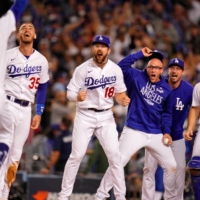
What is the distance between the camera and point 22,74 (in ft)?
27.7

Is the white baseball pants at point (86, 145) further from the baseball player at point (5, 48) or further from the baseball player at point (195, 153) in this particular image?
the baseball player at point (5, 48)

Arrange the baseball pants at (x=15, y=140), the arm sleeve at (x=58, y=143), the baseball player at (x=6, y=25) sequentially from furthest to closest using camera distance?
the arm sleeve at (x=58, y=143) < the baseball pants at (x=15, y=140) < the baseball player at (x=6, y=25)

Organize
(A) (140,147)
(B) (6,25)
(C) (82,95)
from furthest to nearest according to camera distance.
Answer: (A) (140,147) < (C) (82,95) < (B) (6,25)

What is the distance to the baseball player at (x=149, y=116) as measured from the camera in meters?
8.89

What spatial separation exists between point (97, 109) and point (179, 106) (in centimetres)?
128

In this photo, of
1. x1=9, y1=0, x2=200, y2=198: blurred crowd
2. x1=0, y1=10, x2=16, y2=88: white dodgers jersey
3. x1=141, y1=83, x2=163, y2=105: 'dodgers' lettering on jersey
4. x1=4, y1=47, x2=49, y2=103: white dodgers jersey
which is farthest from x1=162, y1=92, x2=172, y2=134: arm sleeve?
x1=0, y1=10, x2=16, y2=88: white dodgers jersey

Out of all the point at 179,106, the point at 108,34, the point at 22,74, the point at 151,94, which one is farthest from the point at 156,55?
the point at 108,34

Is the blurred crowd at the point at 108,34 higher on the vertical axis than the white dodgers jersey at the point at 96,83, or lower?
higher

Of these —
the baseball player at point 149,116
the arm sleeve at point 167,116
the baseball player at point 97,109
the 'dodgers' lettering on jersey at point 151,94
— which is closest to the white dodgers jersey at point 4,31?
the baseball player at point 97,109

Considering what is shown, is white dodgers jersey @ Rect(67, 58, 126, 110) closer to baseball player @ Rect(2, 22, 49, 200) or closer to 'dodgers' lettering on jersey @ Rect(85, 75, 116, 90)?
'dodgers' lettering on jersey @ Rect(85, 75, 116, 90)

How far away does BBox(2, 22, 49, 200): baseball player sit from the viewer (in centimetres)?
836

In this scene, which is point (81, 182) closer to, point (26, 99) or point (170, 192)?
point (170, 192)

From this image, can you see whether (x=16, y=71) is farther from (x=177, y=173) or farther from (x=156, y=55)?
(x=177, y=173)

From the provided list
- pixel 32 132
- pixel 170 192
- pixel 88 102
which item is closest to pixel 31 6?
pixel 32 132
